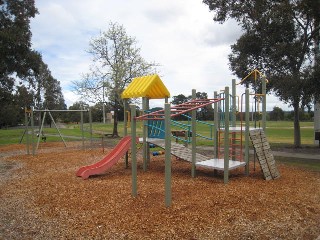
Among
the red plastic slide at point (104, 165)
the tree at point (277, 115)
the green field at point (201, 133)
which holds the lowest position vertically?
the green field at point (201, 133)

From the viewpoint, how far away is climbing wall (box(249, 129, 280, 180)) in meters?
7.96

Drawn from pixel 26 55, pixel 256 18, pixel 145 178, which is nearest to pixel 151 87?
pixel 145 178

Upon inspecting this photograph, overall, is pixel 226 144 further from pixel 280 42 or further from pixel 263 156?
pixel 280 42

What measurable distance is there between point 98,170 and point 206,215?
4.42m

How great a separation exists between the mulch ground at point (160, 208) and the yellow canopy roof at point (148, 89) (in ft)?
8.51

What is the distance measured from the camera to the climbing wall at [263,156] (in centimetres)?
796

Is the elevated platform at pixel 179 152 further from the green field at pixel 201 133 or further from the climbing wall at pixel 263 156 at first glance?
the green field at pixel 201 133

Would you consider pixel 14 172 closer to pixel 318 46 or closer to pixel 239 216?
pixel 239 216

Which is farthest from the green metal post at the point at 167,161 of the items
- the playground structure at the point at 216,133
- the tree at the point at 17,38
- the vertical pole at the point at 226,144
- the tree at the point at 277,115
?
the tree at the point at 277,115

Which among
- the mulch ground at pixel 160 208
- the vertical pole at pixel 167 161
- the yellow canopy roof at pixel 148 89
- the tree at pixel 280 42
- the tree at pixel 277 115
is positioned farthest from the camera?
the tree at pixel 277 115

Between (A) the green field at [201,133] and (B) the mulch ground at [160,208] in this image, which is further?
(A) the green field at [201,133]

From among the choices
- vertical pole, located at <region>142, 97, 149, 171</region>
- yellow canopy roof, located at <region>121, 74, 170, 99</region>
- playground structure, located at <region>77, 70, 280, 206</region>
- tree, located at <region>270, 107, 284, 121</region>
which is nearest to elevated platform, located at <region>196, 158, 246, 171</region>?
playground structure, located at <region>77, 70, 280, 206</region>

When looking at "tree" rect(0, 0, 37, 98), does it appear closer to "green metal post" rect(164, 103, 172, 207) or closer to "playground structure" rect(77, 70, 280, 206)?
"playground structure" rect(77, 70, 280, 206)

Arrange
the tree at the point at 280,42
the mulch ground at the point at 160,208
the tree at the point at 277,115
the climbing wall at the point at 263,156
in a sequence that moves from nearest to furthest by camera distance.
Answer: the mulch ground at the point at 160,208, the climbing wall at the point at 263,156, the tree at the point at 280,42, the tree at the point at 277,115
